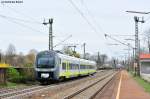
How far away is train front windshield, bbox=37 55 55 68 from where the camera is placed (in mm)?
40906

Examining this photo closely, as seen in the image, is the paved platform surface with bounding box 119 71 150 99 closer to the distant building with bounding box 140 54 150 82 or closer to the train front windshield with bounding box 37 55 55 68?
the train front windshield with bounding box 37 55 55 68

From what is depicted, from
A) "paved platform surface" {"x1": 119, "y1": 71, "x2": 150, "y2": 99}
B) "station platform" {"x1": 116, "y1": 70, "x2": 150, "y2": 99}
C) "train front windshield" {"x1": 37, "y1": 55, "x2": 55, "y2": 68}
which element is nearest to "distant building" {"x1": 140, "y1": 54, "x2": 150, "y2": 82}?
"train front windshield" {"x1": 37, "y1": 55, "x2": 55, "y2": 68}

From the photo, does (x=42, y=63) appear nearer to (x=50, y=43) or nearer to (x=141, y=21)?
(x=50, y=43)

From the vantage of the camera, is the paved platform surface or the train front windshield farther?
the train front windshield

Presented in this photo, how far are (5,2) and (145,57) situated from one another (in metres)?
49.0

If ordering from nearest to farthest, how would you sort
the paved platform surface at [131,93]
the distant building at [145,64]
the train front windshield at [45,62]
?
1. the paved platform surface at [131,93]
2. the train front windshield at [45,62]
3. the distant building at [145,64]

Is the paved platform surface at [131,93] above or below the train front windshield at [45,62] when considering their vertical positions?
below

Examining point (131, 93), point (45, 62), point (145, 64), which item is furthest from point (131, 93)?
point (145, 64)

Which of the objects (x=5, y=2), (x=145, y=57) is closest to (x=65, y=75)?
(x=5, y=2)

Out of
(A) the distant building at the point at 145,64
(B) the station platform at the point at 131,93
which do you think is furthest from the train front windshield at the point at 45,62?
(A) the distant building at the point at 145,64

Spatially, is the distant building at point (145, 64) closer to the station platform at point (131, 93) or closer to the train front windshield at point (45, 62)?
the train front windshield at point (45, 62)

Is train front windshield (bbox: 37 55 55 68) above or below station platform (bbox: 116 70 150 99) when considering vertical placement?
above

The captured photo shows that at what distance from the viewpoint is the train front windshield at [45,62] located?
4091cm

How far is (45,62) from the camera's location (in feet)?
135
